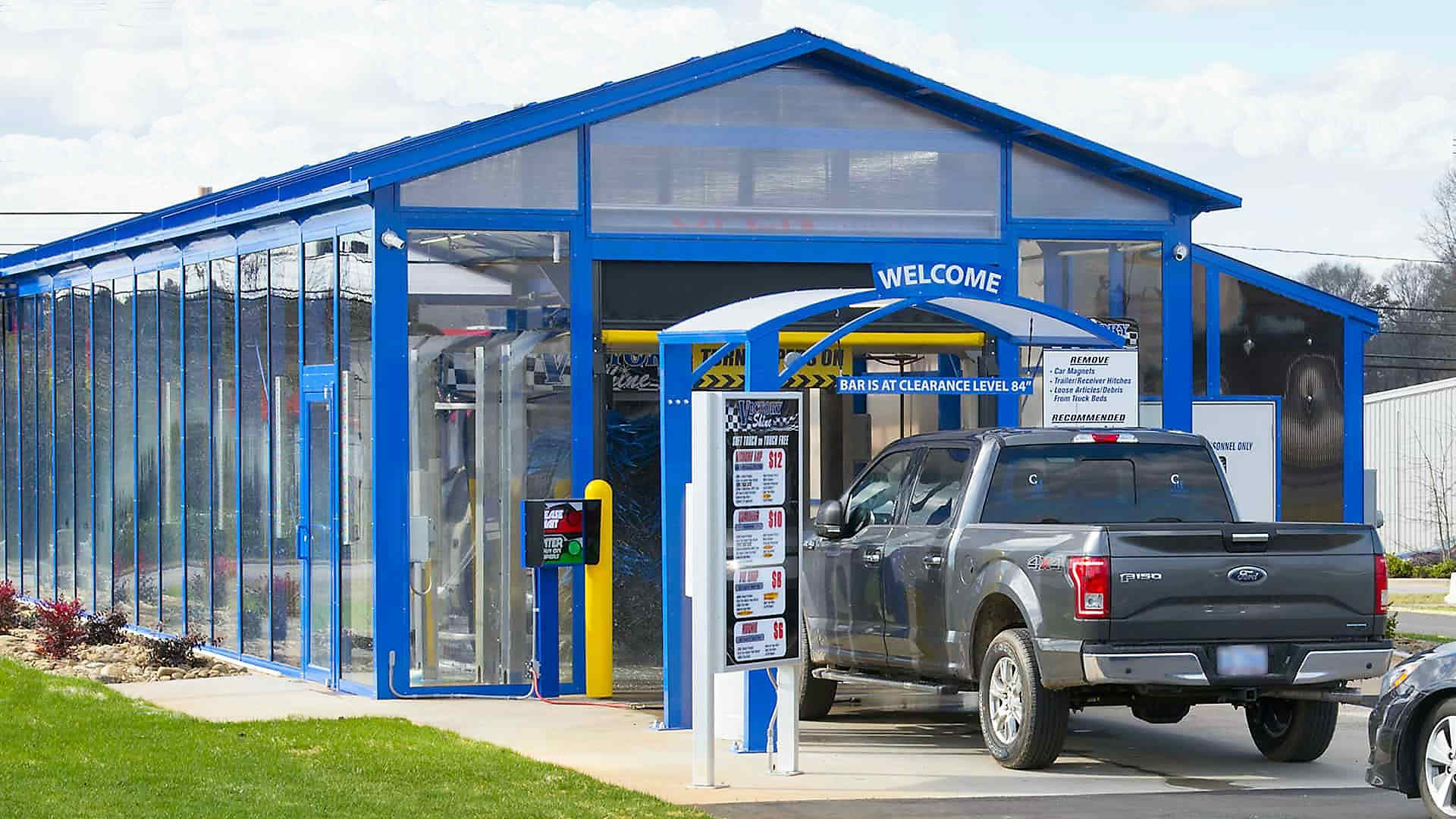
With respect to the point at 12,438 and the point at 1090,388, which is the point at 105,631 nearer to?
the point at 12,438

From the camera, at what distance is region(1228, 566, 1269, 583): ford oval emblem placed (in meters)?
11.3

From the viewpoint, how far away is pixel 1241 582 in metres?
11.3

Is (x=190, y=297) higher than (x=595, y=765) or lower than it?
higher

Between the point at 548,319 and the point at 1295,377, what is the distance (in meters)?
9.18

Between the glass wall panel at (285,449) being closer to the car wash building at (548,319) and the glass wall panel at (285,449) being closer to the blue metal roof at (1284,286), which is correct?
the car wash building at (548,319)

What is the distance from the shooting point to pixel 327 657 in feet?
52.0

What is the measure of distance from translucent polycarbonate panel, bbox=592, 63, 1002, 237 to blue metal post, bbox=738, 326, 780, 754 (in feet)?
12.1

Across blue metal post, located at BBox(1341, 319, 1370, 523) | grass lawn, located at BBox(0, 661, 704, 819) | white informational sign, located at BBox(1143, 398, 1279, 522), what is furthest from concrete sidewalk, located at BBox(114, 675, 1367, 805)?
blue metal post, located at BBox(1341, 319, 1370, 523)

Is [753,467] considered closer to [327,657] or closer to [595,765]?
[595,765]

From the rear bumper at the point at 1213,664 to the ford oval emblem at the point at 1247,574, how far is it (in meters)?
0.39

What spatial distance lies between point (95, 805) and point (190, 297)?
31.0 feet

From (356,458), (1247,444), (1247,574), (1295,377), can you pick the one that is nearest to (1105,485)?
(1247,574)

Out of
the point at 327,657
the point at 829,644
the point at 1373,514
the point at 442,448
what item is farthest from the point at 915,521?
the point at 1373,514

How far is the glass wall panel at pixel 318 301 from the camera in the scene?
15633 millimetres
